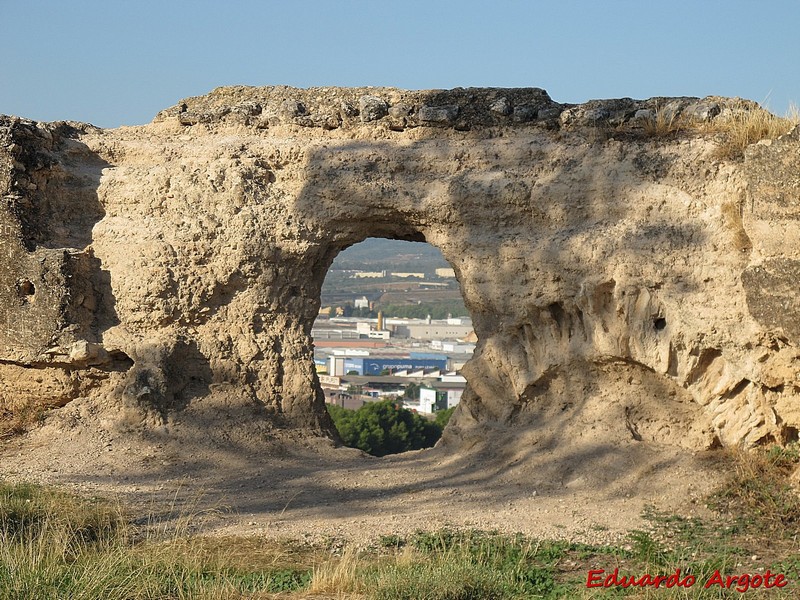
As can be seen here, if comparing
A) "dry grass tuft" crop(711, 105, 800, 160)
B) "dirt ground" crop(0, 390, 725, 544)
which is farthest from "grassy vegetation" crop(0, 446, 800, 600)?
"dry grass tuft" crop(711, 105, 800, 160)

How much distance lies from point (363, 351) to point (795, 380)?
60517 mm

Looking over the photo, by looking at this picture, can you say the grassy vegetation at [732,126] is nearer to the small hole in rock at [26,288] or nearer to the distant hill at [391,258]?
the small hole in rock at [26,288]

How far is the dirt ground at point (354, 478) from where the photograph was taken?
25.6 ft

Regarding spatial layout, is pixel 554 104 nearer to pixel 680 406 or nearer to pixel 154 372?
pixel 680 406

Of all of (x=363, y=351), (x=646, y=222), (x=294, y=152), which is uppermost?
(x=294, y=152)

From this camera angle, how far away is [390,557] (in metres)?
6.66

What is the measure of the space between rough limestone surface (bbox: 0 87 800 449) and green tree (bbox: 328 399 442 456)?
1142cm

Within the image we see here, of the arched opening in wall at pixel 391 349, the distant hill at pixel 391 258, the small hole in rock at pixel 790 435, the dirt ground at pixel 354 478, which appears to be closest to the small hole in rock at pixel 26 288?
the dirt ground at pixel 354 478

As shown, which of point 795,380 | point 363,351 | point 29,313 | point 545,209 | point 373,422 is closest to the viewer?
point 795,380

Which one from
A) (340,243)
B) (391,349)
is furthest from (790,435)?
(391,349)

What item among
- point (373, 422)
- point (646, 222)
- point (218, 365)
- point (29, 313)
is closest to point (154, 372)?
point (218, 365)

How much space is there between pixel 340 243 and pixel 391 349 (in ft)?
206

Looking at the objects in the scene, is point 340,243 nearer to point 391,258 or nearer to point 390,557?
point 390,557

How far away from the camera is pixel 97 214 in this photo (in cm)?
1077
